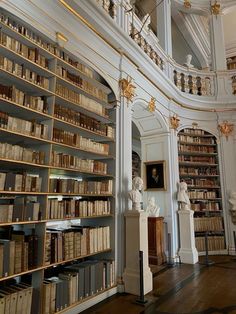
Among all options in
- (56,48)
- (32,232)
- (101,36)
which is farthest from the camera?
(101,36)

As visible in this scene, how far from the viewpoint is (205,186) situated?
6805mm

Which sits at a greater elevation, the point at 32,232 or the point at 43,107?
the point at 43,107

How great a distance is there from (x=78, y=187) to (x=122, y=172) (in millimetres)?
996

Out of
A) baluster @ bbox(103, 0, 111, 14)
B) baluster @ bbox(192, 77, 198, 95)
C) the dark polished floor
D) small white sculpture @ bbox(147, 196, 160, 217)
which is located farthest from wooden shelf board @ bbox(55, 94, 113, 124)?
baluster @ bbox(192, 77, 198, 95)

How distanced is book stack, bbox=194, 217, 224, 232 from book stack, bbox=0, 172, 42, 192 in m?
5.05

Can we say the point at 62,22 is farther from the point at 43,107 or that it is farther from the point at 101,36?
the point at 43,107

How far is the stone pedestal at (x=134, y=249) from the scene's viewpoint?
11.9ft

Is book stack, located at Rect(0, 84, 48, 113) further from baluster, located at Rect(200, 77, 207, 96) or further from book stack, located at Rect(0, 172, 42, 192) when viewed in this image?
baluster, located at Rect(200, 77, 207, 96)

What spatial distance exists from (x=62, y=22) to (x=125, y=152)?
212 cm

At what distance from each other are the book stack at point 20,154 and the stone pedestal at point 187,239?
413 centimetres

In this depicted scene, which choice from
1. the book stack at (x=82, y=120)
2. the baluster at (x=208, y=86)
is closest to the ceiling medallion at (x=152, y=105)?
the book stack at (x=82, y=120)

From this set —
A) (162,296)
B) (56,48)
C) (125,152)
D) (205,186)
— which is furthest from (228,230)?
(56,48)

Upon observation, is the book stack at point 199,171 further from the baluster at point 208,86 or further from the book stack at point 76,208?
the book stack at point 76,208

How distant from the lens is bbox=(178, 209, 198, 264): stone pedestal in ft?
18.4
